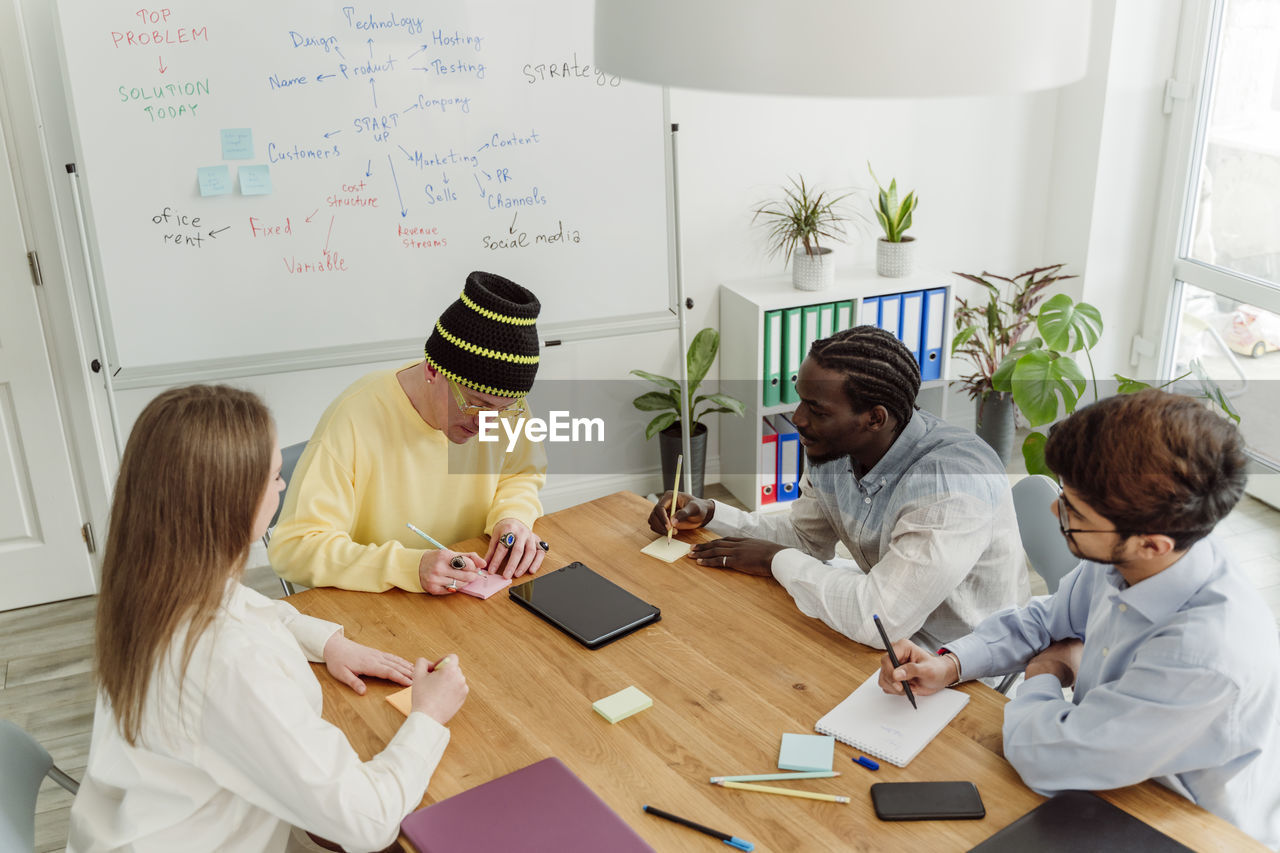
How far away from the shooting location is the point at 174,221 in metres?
2.88

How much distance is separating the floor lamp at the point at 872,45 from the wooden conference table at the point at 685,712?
2.86 ft

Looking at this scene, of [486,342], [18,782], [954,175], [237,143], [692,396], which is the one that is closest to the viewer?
[18,782]

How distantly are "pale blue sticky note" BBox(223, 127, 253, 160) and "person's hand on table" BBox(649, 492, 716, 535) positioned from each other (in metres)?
1.65

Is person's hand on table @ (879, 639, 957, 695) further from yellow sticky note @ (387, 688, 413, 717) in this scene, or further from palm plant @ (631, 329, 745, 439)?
palm plant @ (631, 329, 745, 439)

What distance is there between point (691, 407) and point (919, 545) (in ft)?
7.09

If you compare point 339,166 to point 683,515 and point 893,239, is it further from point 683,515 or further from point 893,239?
point 893,239

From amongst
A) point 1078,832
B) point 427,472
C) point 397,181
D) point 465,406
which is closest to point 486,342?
point 465,406

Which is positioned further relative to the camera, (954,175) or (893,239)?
(954,175)

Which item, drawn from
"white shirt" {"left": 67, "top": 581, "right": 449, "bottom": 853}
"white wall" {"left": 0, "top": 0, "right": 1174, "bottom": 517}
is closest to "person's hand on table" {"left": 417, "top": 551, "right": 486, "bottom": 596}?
"white shirt" {"left": 67, "top": 581, "right": 449, "bottom": 853}

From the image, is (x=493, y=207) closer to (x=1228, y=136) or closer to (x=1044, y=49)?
(x=1044, y=49)

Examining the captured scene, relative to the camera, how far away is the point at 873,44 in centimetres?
89

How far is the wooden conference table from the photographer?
129 centimetres

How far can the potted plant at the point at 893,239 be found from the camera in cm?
380

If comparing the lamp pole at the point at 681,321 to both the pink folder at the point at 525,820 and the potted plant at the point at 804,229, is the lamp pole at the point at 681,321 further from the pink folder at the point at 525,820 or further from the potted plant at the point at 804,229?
the pink folder at the point at 525,820
